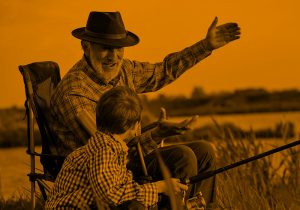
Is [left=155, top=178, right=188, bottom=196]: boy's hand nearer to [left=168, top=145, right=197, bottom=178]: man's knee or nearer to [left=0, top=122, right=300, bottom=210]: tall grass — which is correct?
[left=168, top=145, right=197, bottom=178]: man's knee

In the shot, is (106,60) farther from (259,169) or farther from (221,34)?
(259,169)

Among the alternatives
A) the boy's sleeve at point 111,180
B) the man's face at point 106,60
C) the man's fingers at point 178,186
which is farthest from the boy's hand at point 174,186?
the man's face at point 106,60

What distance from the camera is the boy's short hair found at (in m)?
3.56

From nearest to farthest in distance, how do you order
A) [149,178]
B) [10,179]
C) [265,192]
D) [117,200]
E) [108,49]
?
[117,200]
[149,178]
[108,49]
[265,192]
[10,179]

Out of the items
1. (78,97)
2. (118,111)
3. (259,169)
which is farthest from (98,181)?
(259,169)

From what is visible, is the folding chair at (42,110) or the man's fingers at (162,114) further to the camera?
the folding chair at (42,110)

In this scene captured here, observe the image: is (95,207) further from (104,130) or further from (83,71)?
(83,71)

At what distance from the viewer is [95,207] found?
12.0 feet

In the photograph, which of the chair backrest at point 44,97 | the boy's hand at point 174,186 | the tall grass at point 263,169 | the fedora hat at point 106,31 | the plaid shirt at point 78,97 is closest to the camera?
the boy's hand at point 174,186

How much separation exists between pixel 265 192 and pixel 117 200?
7.05ft

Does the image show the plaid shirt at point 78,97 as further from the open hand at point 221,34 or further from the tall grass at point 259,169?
the tall grass at point 259,169

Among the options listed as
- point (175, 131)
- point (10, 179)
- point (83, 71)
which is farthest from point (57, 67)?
point (10, 179)

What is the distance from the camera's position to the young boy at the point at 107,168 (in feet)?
11.6

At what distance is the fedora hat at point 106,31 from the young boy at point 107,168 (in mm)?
703
